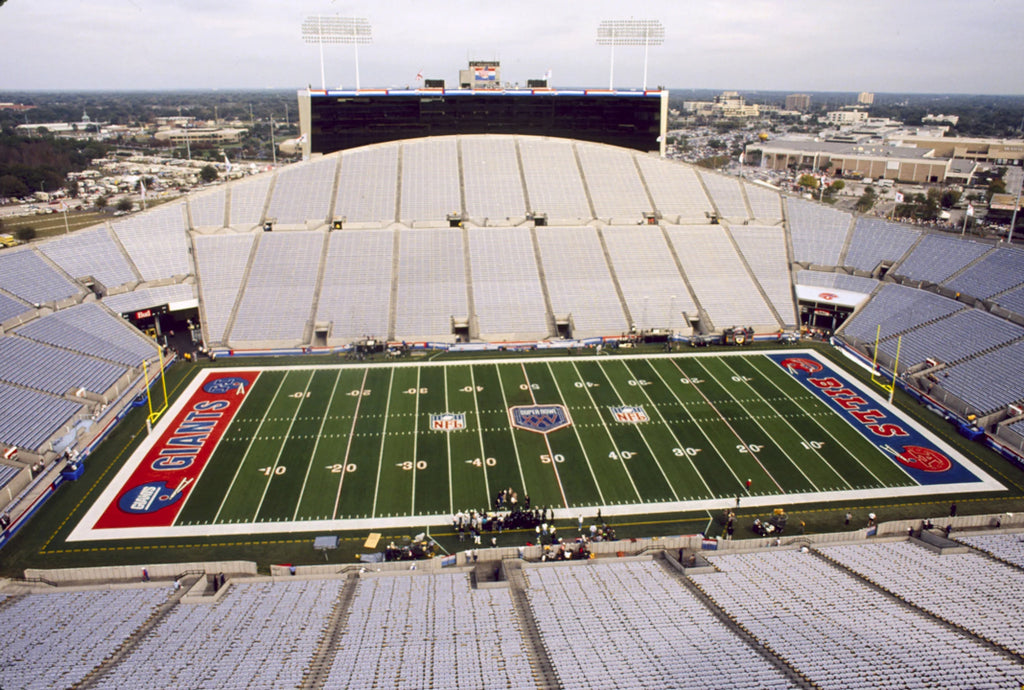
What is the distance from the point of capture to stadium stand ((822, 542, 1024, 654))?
499 inches

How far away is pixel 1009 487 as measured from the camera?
20.4 meters

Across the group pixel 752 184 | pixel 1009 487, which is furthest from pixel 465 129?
pixel 1009 487

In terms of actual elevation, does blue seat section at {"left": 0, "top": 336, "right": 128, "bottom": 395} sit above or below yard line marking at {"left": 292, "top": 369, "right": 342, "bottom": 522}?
above

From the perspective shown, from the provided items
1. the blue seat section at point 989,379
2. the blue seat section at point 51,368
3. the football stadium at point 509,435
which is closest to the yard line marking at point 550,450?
the football stadium at point 509,435

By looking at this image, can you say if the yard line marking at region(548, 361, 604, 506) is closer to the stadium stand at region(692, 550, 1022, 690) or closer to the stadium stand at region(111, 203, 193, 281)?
the stadium stand at region(692, 550, 1022, 690)

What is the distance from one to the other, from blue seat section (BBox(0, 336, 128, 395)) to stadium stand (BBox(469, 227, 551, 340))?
53.7ft

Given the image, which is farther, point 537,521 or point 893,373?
point 893,373

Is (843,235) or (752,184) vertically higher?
(752,184)

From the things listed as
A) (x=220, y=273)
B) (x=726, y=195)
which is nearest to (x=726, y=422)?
(x=726, y=195)

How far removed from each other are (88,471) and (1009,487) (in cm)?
2988

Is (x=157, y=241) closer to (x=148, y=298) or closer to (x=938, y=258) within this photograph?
(x=148, y=298)

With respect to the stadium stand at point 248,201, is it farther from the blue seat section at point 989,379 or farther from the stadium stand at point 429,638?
the blue seat section at point 989,379

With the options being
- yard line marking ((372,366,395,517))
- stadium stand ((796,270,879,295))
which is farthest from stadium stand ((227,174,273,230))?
stadium stand ((796,270,879,295))

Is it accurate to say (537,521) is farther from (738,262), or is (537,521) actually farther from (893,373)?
(738,262)
